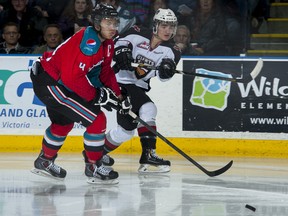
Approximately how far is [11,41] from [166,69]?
2341 mm

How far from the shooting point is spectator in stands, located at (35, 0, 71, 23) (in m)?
8.65

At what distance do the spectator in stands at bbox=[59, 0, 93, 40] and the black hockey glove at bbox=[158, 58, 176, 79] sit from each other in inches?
83.0

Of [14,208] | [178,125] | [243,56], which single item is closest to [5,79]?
[178,125]

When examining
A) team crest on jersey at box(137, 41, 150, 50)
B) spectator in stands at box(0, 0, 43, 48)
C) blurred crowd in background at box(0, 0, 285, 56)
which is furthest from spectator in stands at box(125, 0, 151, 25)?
team crest on jersey at box(137, 41, 150, 50)

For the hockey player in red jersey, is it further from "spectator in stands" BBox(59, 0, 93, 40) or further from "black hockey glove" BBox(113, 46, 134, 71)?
"spectator in stands" BBox(59, 0, 93, 40)

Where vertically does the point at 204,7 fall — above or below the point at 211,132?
above

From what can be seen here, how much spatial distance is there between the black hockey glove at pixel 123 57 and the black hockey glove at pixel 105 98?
1.89ft

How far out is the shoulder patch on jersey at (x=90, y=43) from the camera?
5.70 metres

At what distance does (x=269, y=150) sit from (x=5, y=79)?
7.92 feet

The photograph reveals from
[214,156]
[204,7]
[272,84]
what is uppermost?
[204,7]

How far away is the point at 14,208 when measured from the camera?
5.19 m

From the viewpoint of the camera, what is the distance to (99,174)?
605 centimetres

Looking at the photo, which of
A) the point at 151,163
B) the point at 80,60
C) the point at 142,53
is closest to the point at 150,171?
the point at 151,163

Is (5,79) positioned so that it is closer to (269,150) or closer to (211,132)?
(211,132)
